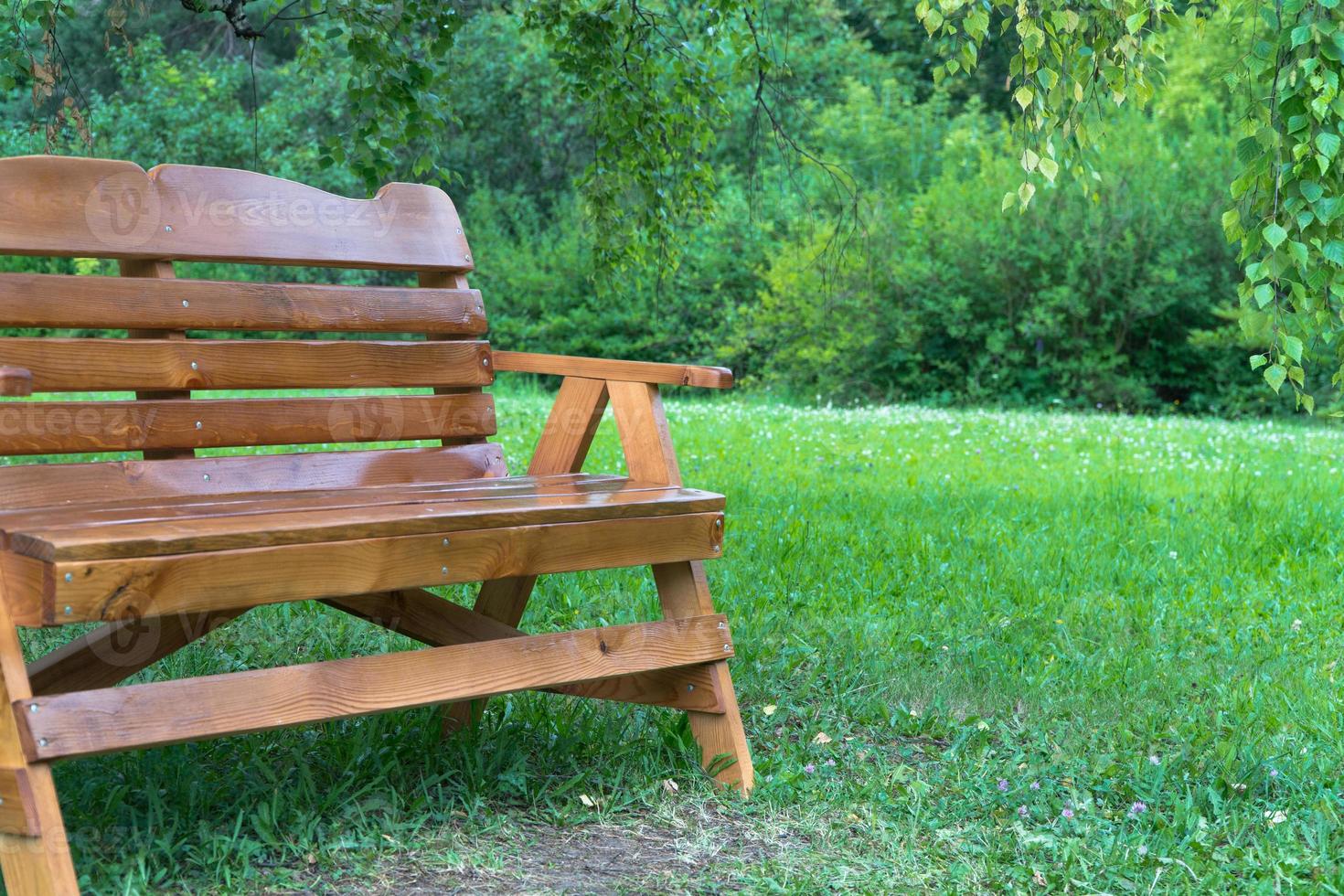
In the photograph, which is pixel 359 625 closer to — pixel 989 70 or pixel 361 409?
pixel 361 409

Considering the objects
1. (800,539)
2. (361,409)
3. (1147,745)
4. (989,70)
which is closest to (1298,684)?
(1147,745)

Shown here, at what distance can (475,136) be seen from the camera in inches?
590

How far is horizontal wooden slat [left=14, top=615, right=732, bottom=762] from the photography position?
172cm

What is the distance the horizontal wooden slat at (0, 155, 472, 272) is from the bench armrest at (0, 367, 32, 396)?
2.34 feet

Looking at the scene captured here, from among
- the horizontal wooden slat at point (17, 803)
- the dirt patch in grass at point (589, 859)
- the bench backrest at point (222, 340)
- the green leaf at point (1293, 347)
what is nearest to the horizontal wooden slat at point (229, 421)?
the bench backrest at point (222, 340)

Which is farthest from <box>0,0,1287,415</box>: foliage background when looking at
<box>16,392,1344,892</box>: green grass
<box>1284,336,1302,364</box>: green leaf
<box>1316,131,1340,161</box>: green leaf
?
<box>1316,131,1340,161</box>: green leaf

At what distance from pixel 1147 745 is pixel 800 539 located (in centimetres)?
175

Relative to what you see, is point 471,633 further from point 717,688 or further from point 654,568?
point 717,688

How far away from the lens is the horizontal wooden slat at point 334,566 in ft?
5.49

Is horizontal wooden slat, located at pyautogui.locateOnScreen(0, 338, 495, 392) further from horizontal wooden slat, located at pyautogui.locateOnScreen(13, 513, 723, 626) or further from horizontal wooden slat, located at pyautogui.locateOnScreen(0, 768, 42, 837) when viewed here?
horizontal wooden slat, located at pyautogui.locateOnScreen(0, 768, 42, 837)

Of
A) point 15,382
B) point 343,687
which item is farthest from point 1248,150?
point 15,382

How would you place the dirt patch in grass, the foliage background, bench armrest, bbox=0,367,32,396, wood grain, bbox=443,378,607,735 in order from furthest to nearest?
the foliage background
wood grain, bbox=443,378,607,735
the dirt patch in grass
bench armrest, bbox=0,367,32,396

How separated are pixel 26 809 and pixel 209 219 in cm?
129

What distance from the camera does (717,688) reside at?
7.94 ft
